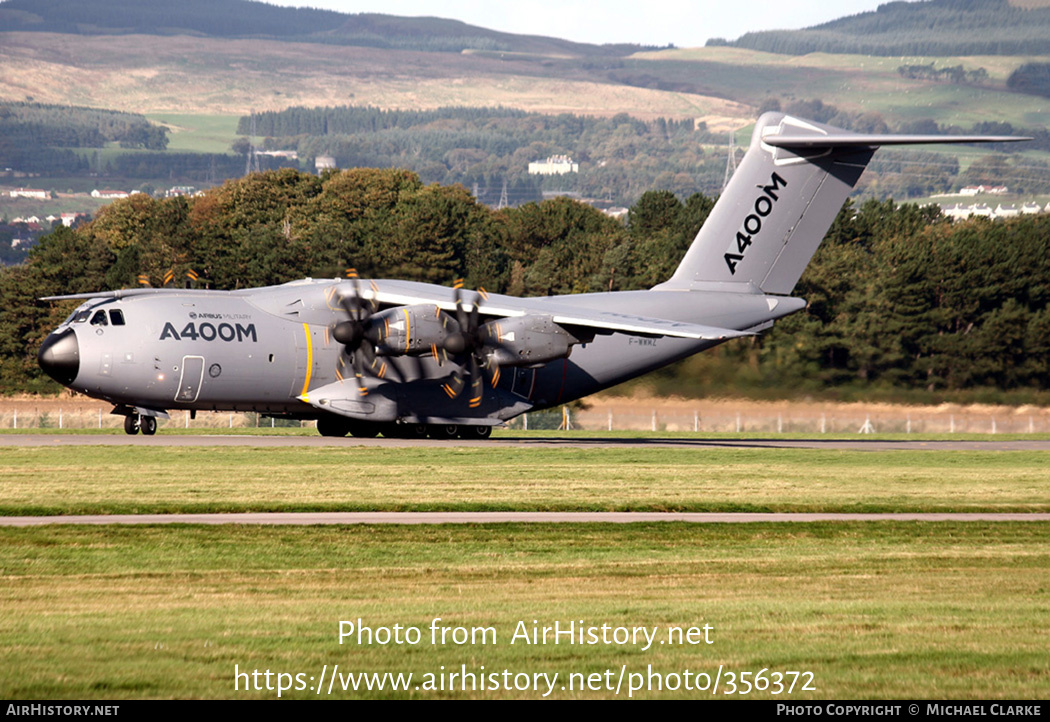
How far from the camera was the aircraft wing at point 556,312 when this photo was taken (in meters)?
32.7

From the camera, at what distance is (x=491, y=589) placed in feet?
46.8

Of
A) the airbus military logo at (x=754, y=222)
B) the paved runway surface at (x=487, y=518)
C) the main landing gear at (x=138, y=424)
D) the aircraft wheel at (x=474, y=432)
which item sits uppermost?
the airbus military logo at (x=754, y=222)

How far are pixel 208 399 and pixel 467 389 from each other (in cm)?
709

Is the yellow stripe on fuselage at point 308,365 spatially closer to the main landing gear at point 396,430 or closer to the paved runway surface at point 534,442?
the paved runway surface at point 534,442

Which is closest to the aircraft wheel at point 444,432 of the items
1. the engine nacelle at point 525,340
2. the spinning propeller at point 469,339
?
the spinning propeller at point 469,339

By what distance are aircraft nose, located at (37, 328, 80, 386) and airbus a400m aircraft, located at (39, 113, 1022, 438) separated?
0.11 ft

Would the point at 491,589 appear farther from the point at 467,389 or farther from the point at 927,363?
the point at 927,363

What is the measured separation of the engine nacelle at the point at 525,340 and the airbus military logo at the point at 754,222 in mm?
6769

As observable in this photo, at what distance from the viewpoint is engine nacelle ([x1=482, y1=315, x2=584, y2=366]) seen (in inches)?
1344

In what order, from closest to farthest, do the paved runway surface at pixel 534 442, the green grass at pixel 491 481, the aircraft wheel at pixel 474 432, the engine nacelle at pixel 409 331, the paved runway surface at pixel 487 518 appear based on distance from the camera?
the paved runway surface at pixel 487 518 → the green grass at pixel 491 481 → the paved runway surface at pixel 534 442 → the engine nacelle at pixel 409 331 → the aircraft wheel at pixel 474 432

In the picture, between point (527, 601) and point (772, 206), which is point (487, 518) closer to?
point (527, 601)

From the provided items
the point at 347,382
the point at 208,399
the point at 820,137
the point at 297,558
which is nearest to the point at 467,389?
the point at 347,382

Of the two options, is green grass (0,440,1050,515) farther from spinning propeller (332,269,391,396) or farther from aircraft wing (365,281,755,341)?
aircraft wing (365,281,755,341)

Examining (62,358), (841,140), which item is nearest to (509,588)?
(62,358)
